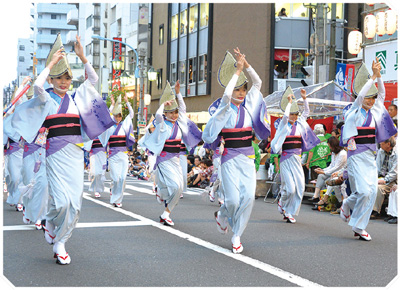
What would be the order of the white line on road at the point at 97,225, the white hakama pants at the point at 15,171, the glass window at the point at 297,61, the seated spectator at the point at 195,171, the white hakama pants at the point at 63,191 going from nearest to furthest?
the white hakama pants at the point at 63,191 < the white line on road at the point at 97,225 < the white hakama pants at the point at 15,171 < the seated spectator at the point at 195,171 < the glass window at the point at 297,61

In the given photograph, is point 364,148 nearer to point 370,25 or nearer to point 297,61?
point 370,25

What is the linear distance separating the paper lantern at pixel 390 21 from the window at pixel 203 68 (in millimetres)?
15583

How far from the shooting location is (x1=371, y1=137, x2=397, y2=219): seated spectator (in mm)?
9845

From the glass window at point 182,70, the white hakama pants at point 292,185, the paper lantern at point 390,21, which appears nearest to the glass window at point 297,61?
the glass window at point 182,70

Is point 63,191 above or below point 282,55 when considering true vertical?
below

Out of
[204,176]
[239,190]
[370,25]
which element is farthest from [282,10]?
[239,190]

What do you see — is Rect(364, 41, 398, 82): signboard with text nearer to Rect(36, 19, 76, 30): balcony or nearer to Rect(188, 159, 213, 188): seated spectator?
Rect(188, 159, 213, 188): seated spectator

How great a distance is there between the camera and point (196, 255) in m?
6.25

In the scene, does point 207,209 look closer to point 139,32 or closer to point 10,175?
point 10,175

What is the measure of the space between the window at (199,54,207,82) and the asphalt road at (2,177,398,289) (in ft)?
74.5

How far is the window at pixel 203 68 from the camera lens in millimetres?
31861

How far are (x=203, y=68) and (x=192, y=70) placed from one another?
1615mm

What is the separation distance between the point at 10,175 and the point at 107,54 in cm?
4787

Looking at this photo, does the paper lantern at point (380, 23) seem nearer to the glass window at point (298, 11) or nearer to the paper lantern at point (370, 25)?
the paper lantern at point (370, 25)
